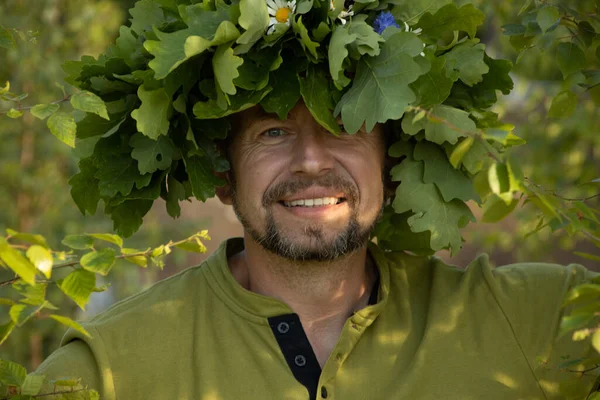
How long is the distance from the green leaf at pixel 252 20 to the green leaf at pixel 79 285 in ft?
2.70

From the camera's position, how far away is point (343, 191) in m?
2.82

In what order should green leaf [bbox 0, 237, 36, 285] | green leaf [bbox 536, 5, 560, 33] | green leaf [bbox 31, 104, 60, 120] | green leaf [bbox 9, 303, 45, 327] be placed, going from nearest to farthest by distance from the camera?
green leaf [bbox 0, 237, 36, 285] → green leaf [bbox 9, 303, 45, 327] → green leaf [bbox 31, 104, 60, 120] → green leaf [bbox 536, 5, 560, 33]

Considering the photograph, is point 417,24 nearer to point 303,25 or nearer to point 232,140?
point 303,25

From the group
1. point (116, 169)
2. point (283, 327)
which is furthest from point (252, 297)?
point (116, 169)

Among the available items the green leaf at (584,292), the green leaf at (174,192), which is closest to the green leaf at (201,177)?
the green leaf at (174,192)

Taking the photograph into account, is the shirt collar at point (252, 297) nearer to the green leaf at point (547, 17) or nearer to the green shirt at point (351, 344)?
the green shirt at point (351, 344)

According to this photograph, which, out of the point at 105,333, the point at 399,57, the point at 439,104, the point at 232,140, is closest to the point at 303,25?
the point at 399,57

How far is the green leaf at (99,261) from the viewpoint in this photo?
1.92 meters

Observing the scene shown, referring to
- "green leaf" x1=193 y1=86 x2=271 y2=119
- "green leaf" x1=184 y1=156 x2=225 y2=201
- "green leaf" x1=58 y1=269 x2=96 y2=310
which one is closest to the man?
"green leaf" x1=184 y1=156 x2=225 y2=201

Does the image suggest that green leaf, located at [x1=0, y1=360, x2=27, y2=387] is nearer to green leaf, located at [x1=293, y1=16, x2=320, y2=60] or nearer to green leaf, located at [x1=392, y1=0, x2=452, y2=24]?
green leaf, located at [x1=293, y1=16, x2=320, y2=60]

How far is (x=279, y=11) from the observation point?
2537 millimetres

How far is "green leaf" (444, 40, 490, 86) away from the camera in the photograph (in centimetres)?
267

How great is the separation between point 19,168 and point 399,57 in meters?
3.72

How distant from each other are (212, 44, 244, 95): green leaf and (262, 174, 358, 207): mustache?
1.55 ft
